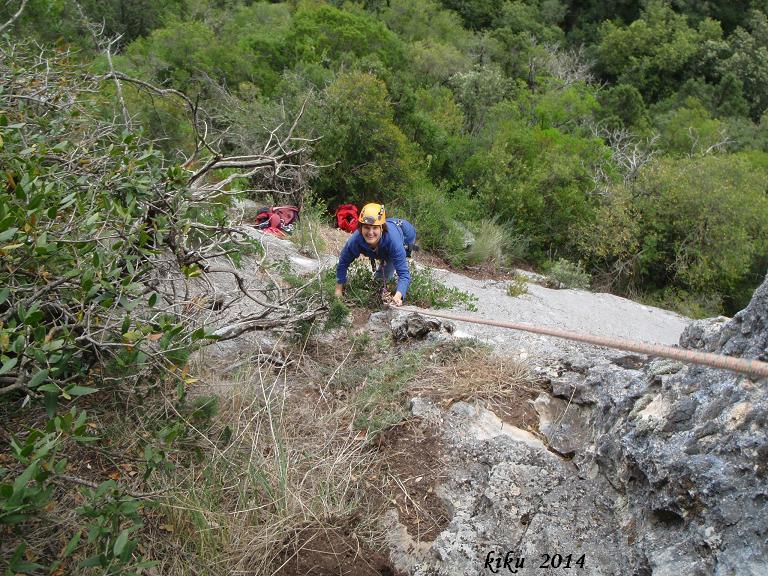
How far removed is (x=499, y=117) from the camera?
58.5 ft

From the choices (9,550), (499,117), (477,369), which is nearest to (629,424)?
(477,369)

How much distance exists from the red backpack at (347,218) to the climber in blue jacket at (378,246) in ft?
17.2

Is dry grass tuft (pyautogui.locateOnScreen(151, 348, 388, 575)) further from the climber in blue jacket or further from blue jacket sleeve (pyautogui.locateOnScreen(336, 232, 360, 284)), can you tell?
blue jacket sleeve (pyautogui.locateOnScreen(336, 232, 360, 284))

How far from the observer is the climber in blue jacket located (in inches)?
191

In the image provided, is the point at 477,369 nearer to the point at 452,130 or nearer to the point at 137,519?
the point at 137,519

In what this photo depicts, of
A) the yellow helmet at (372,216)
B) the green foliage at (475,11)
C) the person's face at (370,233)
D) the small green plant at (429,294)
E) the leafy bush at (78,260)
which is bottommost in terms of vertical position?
the green foliage at (475,11)

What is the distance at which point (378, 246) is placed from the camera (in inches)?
203

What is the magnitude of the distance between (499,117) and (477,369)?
49.7ft

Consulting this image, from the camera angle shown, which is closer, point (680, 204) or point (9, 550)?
point (9, 550)

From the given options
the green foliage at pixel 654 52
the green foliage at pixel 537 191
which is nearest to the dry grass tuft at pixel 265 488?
the green foliage at pixel 537 191

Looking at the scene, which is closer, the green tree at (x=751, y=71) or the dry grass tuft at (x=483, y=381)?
the dry grass tuft at (x=483, y=381)

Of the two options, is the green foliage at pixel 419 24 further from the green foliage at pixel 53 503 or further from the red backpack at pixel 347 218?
the green foliage at pixel 53 503

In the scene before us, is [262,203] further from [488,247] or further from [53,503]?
[53,503]

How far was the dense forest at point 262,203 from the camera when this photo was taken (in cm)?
261
